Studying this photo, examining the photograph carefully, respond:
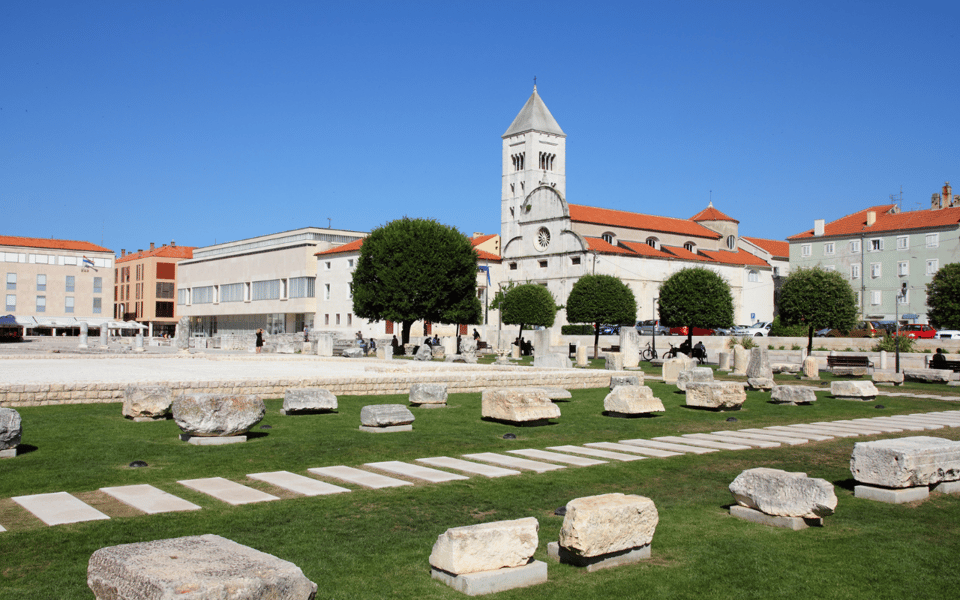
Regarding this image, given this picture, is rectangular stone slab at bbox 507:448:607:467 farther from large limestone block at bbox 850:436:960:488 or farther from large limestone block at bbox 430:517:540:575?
large limestone block at bbox 430:517:540:575

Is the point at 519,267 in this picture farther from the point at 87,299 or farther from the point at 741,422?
the point at 741,422

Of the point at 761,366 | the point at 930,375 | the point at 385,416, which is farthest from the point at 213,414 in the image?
the point at 930,375

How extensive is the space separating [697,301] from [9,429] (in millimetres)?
45815

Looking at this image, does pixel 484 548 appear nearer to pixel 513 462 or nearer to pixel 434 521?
pixel 434 521

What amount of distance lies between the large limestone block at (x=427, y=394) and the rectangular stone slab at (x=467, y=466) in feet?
19.4

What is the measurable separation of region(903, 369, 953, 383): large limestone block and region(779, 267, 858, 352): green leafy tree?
20.0 metres

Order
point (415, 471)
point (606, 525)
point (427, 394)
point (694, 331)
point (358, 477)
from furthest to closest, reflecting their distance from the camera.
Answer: point (694, 331)
point (427, 394)
point (415, 471)
point (358, 477)
point (606, 525)

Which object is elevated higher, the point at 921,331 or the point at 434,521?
the point at 921,331

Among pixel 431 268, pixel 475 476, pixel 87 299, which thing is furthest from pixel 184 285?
pixel 475 476

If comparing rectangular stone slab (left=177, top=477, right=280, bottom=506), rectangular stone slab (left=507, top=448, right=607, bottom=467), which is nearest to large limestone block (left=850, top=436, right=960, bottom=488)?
rectangular stone slab (left=507, top=448, right=607, bottom=467)

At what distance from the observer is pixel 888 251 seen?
7200cm

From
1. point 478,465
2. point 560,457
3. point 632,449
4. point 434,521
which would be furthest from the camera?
point 632,449

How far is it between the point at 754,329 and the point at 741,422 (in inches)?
2108

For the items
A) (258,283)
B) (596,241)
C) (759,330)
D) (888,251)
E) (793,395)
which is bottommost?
(793,395)
